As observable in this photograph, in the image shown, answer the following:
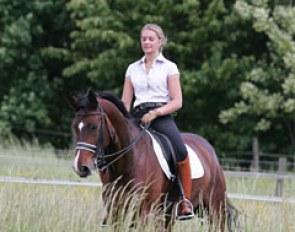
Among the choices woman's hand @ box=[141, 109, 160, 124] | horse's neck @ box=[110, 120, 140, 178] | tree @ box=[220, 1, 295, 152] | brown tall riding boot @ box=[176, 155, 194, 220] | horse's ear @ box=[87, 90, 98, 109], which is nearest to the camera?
horse's ear @ box=[87, 90, 98, 109]

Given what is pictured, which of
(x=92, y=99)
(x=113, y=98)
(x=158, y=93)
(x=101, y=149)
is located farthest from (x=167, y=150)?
(x=92, y=99)

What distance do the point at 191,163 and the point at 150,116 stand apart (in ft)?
2.98

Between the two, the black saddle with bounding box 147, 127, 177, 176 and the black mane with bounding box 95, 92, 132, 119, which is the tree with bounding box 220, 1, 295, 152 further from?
the black mane with bounding box 95, 92, 132, 119

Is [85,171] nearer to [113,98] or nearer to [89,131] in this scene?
[89,131]

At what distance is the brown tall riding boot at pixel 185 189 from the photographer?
9.10m

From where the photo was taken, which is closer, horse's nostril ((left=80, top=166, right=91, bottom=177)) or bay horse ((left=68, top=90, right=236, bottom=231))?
horse's nostril ((left=80, top=166, right=91, bottom=177))

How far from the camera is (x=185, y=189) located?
9.26 meters

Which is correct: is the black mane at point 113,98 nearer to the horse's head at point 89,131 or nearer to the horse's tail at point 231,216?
the horse's head at point 89,131

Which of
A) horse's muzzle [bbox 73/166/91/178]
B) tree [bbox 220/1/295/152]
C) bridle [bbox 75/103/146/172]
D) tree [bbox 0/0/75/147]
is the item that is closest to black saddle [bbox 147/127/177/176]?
bridle [bbox 75/103/146/172]

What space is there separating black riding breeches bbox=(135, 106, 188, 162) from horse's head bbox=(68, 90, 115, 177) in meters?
0.81

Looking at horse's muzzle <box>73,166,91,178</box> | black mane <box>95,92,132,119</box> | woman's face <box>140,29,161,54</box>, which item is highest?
woman's face <box>140,29,161,54</box>

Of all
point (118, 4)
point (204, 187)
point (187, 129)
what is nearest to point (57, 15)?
point (118, 4)

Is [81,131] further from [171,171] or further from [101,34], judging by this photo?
[101,34]

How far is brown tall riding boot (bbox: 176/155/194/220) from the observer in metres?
9.10
